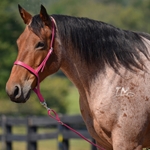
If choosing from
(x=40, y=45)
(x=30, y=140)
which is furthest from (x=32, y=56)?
(x=30, y=140)

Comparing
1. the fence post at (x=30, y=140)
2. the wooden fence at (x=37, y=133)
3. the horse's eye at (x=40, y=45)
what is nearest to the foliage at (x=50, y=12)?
the horse's eye at (x=40, y=45)

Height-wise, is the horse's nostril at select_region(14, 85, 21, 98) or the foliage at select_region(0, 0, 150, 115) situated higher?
the horse's nostril at select_region(14, 85, 21, 98)

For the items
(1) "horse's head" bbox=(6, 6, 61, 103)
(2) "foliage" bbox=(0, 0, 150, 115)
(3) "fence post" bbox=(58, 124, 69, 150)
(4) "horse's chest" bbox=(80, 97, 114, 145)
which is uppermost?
(1) "horse's head" bbox=(6, 6, 61, 103)

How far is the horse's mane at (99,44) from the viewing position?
190 inches

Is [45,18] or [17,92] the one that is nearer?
[17,92]

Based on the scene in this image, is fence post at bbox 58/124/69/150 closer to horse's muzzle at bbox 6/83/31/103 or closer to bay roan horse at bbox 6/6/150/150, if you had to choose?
bay roan horse at bbox 6/6/150/150

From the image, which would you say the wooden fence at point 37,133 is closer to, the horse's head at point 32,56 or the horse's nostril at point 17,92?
the horse's head at point 32,56

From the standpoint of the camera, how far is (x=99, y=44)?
16.0 ft

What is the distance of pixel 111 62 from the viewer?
4.82 meters

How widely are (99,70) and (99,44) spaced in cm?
25

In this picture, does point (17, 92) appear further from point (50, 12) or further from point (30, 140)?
point (50, 12)

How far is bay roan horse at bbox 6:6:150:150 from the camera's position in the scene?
462cm

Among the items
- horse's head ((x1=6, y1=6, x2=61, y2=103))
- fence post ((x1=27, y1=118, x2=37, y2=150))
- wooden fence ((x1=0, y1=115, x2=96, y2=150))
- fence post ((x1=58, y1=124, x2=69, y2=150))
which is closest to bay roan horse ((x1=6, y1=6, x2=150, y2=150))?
horse's head ((x1=6, y1=6, x2=61, y2=103))

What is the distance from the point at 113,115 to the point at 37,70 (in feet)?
2.64
